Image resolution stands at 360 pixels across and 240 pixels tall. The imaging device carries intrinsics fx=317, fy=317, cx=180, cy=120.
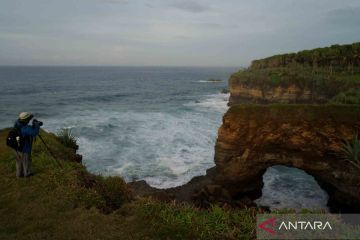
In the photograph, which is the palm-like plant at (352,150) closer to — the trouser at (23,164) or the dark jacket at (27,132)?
the dark jacket at (27,132)

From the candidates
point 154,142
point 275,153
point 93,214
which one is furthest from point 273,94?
point 93,214

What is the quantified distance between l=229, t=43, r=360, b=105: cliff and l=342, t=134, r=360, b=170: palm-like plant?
14035 mm

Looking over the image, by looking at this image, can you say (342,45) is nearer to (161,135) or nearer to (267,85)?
(267,85)

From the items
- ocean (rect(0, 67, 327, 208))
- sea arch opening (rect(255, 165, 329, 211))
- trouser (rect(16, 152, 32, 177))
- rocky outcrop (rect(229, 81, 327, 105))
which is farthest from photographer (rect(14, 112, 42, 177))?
rocky outcrop (rect(229, 81, 327, 105))

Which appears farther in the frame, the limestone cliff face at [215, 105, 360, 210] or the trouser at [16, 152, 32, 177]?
the limestone cliff face at [215, 105, 360, 210]

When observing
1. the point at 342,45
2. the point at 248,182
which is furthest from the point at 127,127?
the point at 342,45

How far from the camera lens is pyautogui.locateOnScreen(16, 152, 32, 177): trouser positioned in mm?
10367

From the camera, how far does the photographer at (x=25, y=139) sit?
9984 millimetres

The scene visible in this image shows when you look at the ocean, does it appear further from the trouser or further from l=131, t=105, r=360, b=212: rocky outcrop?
the trouser

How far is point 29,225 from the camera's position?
317 inches

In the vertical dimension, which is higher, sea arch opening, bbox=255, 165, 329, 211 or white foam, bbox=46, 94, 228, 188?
white foam, bbox=46, 94, 228, 188

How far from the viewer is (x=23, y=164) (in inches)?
413

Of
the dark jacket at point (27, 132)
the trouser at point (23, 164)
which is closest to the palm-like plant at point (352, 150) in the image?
the dark jacket at point (27, 132)

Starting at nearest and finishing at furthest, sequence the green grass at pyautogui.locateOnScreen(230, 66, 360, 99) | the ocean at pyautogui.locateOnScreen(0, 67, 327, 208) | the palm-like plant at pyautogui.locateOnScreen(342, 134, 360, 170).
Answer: the palm-like plant at pyautogui.locateOnScreen(342, 134, 360, 170), the ocean at pyautogui.locateOnScreen(0, 67, 327, 208), the green grass at pyautogui.locateOnScreen(230, 66, 360, 99)
